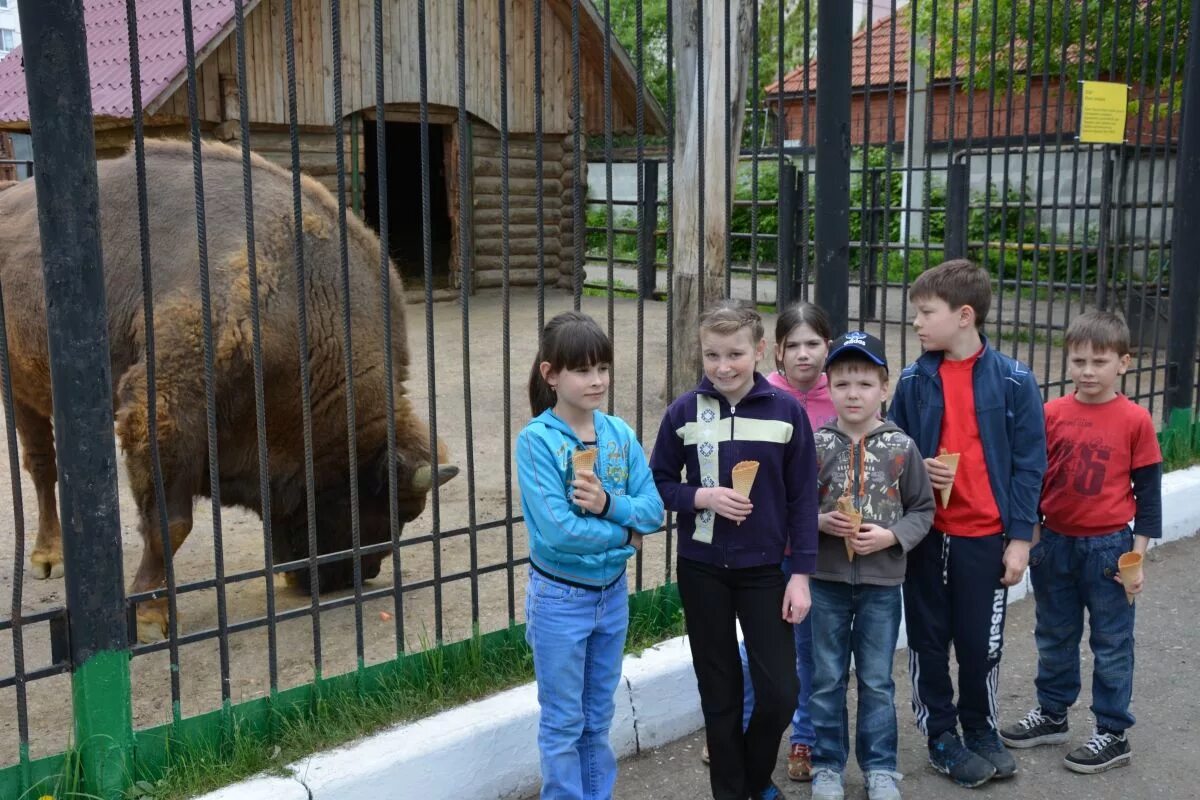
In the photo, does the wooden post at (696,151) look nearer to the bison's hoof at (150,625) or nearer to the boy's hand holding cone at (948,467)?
the bison's hoof at (150,625)

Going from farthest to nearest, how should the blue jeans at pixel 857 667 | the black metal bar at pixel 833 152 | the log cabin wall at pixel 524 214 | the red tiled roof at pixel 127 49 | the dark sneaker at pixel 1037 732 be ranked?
the log cabin wall at pixel 524 214 → the red tiled roof at pixel 127 49 → the black metal bar at pixel 833 152 → the dark sneaker at pixel 1037 732 → the blue jeans at pixel 857 667

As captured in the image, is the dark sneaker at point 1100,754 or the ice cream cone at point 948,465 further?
the dark sneaker at point 1100,754

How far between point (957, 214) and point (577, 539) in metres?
5.38

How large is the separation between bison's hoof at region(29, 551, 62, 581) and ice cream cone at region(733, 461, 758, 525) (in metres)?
4.35

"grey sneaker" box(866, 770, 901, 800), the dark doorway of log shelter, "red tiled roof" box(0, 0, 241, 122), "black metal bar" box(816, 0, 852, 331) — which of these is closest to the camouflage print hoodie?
"grey sneaker" box(866, 770, 901, 800)

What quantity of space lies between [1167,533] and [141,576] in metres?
5.57

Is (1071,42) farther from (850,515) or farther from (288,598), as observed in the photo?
(288,598)

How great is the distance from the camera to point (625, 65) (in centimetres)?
1558

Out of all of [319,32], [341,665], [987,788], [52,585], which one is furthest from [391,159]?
[987,788]

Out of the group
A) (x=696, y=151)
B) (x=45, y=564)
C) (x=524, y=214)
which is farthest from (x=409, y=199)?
(x=45, y=564)

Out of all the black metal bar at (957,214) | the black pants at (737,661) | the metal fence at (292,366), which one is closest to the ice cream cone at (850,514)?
the black pants at (737,661)

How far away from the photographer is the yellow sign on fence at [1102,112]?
616 centimetres

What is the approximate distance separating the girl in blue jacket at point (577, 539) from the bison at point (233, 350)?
150cm

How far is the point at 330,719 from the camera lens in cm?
353
